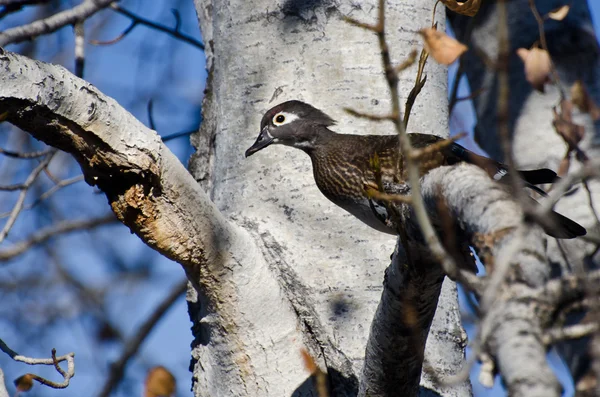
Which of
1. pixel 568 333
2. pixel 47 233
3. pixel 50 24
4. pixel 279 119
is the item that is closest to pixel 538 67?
pixel 279 119

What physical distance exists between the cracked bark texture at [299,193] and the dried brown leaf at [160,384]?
0.34 metres

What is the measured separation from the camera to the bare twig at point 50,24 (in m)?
3.11

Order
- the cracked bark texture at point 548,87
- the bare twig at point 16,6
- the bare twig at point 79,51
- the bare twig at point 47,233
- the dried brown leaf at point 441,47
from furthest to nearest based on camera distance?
the bare twig at point 47,233, the cracked bark texture at point 548,87, the bare twig at point 79,51, the bare twig at point 16,6, the dried brown leaf at point 441,47

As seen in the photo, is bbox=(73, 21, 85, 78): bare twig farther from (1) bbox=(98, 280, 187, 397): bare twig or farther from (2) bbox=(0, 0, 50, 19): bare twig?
(1) bbox=(98, 280, 187, 397): bare twig

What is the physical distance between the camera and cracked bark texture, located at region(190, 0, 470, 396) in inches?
105

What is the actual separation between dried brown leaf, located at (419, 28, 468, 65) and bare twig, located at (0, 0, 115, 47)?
1.86 metres

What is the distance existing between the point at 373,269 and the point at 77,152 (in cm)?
109

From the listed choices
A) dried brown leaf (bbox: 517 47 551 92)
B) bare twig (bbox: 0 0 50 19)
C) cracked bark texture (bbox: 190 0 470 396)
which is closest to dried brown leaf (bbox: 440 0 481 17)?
dried brown leaf (bbox: 517 47 551 92)

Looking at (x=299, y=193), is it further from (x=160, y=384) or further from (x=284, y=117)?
(x=160, y=384)

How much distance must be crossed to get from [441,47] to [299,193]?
1200 millimetres

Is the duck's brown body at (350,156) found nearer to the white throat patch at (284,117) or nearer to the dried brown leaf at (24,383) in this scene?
the white throat patch at (284,117)

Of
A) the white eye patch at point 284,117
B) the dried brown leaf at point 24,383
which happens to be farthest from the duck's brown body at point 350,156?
the dried brown leaf at point 24,383

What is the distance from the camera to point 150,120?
3.95m

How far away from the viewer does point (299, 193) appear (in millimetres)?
2969
